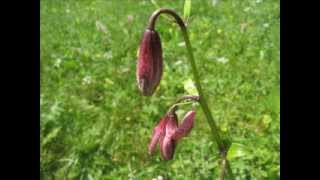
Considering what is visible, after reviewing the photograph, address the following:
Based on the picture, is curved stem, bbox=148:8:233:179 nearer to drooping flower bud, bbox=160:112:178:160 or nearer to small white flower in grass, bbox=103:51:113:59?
drooping flower bud, bbox=160:112:178:160

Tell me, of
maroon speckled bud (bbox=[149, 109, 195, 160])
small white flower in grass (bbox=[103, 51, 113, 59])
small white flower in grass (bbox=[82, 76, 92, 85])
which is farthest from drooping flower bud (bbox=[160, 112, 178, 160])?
small white flower in grass (bbox=[103, 51, 113, 59])

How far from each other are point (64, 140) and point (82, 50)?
147 cm

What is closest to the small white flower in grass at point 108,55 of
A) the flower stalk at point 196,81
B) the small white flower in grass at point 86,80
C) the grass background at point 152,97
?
the grass background at point 152,97

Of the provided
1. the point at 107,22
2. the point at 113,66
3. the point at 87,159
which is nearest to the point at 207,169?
the point at 87,159

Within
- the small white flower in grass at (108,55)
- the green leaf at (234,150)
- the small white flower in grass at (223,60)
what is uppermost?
the small white flower in grass at (108,55)

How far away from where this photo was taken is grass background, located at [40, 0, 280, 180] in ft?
8.43

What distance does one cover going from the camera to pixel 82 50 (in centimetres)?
423

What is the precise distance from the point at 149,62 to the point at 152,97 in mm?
1941

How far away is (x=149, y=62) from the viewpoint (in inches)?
51.8

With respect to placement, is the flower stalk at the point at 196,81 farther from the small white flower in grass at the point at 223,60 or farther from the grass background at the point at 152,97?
the small white flower in grass at the point at 223,60

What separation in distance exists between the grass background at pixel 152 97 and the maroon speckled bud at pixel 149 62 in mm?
312

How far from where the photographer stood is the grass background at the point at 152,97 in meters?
2.57

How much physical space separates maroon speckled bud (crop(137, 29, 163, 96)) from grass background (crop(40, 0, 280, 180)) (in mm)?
312
